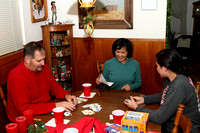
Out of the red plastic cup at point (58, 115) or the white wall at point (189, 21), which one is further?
the white wall at point (189, 21)

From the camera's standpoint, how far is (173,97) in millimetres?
1725

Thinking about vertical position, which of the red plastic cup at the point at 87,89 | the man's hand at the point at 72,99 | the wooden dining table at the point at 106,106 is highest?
the red plastic cup at the point at 87,89

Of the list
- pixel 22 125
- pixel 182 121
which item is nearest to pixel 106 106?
pixel 182 121

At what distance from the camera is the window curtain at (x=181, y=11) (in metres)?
8.47

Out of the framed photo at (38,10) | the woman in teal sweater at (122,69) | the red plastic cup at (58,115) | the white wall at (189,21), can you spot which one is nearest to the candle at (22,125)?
the red plastic cup at (58,115)

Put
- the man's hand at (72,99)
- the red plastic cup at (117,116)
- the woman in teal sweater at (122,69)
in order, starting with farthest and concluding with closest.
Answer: the woman in teal sweater at (122,69) < the man's hand at (72,99) < the red plastic cup at (117,116)

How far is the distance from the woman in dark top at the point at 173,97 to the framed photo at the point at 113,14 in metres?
1.97

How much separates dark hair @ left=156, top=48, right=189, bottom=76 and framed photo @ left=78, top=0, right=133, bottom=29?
1.99m

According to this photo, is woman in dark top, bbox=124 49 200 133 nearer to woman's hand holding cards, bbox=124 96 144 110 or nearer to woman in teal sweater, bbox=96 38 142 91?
woman's hand holding cards, bbox=124 96 144 110

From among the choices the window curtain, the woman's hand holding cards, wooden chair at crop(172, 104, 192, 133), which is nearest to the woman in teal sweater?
the woman's hand holding cards

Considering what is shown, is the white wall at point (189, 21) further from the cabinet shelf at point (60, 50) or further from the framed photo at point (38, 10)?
the framed photo at point (38, 10)

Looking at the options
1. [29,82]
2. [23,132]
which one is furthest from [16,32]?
[23,132]

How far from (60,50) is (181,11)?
6564mm

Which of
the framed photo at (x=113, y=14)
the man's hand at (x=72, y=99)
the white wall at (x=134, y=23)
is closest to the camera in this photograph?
the man's hand at (x=72, y=99)
